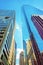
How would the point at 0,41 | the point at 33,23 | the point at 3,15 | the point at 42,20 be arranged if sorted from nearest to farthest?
the point at 0,41
the point at 42,20
the point at 33,23
the point at 3,15

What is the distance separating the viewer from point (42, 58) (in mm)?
11039

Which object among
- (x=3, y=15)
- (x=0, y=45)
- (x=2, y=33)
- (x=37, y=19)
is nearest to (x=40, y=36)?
(x=2, y=33)

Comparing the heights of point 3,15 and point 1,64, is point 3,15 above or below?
below

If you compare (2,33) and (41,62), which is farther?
(2,33)

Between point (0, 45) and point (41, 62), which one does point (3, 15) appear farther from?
point (41, 62)

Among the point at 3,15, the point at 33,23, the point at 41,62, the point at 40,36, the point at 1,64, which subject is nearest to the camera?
the point at 41,62

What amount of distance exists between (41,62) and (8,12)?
13.8 m

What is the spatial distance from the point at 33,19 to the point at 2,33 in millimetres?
6063

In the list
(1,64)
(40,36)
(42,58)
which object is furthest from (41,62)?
(40,36)

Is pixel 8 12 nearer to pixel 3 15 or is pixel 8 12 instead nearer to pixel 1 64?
pixel 3 15

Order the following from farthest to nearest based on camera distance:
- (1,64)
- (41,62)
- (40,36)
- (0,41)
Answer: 1. (40,36)
2. (0,41)
3. (1,64)
4. (41,62)

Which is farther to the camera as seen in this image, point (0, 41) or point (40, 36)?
point (40, 36)

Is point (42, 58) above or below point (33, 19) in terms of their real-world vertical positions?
above

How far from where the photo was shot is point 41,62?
10.9 metres
